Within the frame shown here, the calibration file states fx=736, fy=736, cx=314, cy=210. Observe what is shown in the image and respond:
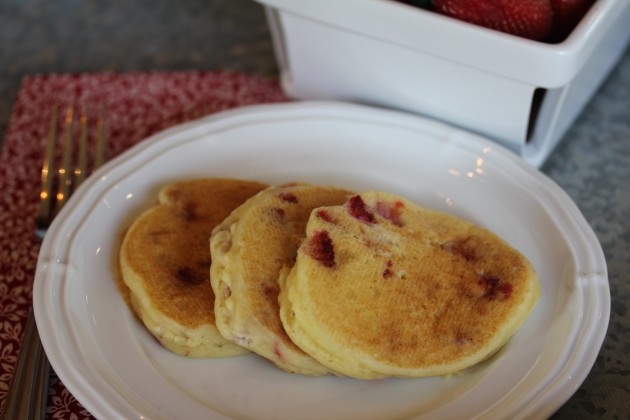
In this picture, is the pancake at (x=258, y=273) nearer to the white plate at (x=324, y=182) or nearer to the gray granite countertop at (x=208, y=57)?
the white plate at (x=324, y=182)

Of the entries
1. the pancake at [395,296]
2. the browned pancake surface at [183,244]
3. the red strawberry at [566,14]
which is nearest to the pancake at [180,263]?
the browned pancake surface at [183,244]

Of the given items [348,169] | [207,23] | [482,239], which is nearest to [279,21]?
[348,169]

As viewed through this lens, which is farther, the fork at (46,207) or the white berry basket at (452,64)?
the white berry basket at (452,64)

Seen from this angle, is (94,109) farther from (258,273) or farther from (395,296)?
(395,296)

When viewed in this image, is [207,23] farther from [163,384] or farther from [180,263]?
[163,384]

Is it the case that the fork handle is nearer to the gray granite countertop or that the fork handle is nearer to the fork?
the fork

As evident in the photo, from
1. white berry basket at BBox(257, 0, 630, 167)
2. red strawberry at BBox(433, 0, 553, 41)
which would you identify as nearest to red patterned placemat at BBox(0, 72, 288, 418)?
white berry basket at BBox(257, 0, 630, 167)

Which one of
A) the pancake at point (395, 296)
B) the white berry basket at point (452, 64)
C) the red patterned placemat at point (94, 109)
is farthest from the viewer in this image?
the red patterned placemat at point (94, 109)
